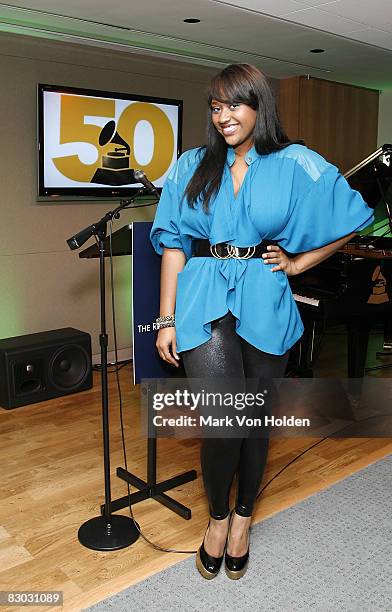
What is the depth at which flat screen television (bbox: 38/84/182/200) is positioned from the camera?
13.4 ft

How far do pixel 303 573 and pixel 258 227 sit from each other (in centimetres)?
115

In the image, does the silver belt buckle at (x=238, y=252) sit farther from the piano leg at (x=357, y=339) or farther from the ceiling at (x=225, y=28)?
the ceiling at (x=225, y=28)

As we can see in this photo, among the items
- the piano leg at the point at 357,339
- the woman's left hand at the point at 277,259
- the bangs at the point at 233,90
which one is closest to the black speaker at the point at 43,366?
the piano leg at the point at 357,339

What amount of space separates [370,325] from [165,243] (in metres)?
1.85

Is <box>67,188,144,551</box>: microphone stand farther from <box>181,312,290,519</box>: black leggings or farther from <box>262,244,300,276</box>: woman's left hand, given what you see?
<box>262,244,300,276</box>: woman's left hand

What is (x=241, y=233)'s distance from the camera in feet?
6.34

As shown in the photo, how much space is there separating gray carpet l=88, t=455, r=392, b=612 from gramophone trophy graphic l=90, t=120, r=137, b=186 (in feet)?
8.58

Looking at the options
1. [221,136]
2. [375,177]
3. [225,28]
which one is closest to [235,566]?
[221,136]

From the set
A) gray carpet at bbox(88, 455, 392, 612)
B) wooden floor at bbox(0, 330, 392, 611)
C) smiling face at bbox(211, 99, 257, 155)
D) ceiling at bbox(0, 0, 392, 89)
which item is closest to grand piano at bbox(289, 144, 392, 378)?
wooden floor at bbox(0, 330, 392, 611)

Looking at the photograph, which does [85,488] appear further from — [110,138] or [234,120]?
[110,138]

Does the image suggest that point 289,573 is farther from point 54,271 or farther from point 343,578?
point 54,271

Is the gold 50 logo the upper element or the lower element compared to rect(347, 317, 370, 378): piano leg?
upper

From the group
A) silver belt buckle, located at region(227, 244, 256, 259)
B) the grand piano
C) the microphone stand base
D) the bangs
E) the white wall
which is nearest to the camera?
the bangs

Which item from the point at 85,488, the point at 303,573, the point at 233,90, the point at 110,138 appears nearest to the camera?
the point at 233,90
